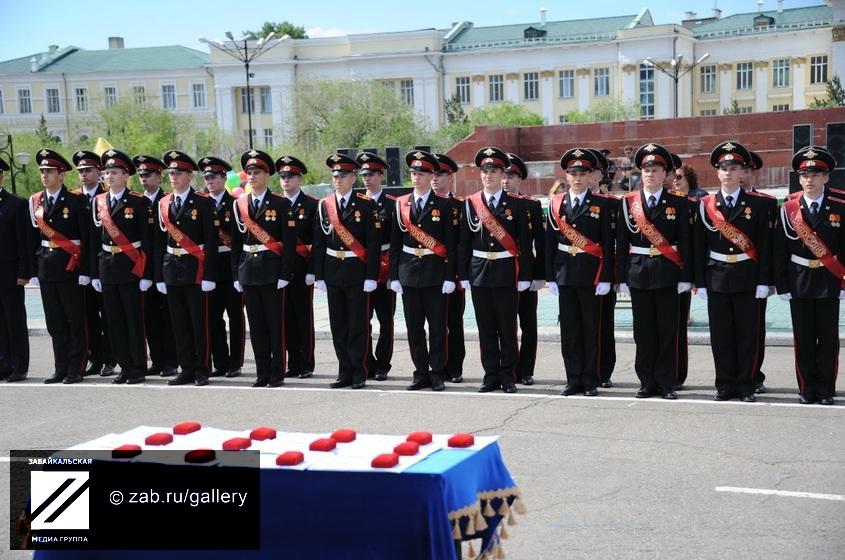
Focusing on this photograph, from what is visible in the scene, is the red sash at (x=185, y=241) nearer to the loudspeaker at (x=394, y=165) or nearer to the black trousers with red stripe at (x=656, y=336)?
the black trousers with red stripe at (x=656, y=336)

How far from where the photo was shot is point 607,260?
9578 mm

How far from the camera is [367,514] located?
4.37 meters

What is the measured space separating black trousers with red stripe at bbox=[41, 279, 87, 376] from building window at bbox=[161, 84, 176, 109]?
81843mm

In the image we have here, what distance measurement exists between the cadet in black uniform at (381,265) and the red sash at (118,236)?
7.38ft

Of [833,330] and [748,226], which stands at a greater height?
[748,226]

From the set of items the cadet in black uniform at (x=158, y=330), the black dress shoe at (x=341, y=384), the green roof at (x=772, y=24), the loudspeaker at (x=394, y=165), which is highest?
the green roof at (x=772, y=24)

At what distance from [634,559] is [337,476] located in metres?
1.76

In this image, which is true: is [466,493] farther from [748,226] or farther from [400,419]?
[748,226]

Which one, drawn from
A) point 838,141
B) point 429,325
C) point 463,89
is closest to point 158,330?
point 429,325

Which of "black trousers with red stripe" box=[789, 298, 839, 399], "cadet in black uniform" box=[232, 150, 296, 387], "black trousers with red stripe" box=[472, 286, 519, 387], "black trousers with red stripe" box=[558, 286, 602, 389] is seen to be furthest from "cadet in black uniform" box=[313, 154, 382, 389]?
"black trousers with red stripe" box=[789, 298, 839, 399]

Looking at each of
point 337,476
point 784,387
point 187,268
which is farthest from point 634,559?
point 187,268

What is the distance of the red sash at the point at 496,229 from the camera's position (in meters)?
9.84

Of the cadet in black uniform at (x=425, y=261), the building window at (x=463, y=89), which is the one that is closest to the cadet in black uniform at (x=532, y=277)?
the cadet in black uniform at (x=425, y=261)

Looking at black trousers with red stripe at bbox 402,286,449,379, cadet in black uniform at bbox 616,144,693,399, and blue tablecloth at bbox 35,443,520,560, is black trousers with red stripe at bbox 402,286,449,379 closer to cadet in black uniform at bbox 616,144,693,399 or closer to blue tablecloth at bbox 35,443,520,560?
cadet in black uniform at bbox 616,144,693,399
